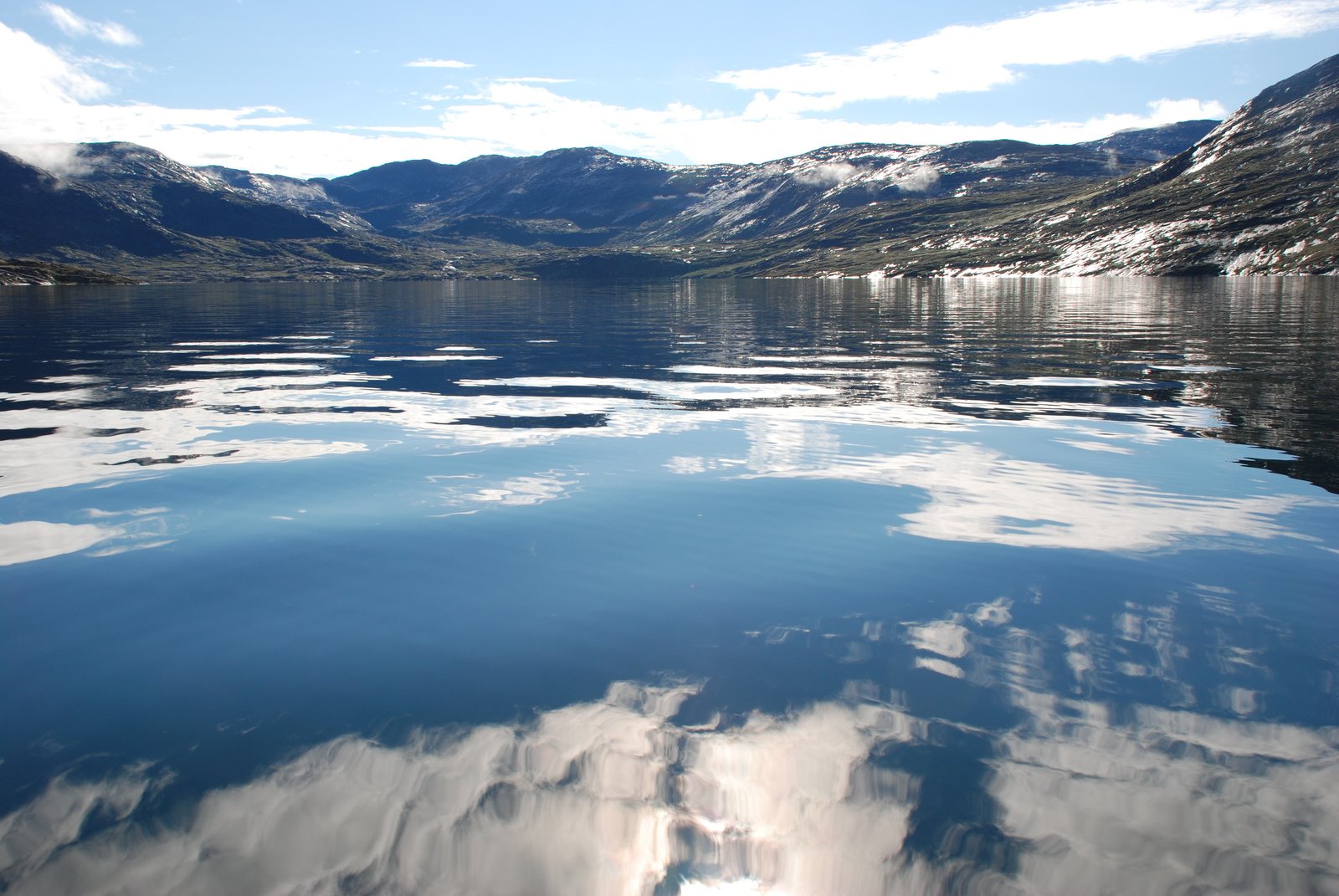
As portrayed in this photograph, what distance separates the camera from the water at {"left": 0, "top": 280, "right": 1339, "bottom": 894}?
5367 mm

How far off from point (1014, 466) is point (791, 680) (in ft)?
33.5

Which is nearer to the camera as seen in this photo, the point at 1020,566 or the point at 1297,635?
the point at 1297,635

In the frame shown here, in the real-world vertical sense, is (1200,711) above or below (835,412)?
below

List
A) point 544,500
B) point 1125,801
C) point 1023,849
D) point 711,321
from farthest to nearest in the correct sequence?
point 711,321, point 544,500, point 1125,801, point 1023,849

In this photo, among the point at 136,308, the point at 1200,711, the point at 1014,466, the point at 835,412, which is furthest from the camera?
the point at 136,308

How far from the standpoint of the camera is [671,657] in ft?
26.3

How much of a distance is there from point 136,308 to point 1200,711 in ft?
366

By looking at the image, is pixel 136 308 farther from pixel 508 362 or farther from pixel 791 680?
pixel 791 680

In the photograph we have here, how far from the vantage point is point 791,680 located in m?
7.48

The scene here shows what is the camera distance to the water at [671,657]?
17.6 feet

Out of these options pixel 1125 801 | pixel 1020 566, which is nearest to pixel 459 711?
pixel 1125 801

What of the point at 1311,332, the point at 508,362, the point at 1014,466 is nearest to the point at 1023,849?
the point at 1014,466

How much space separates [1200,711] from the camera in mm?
6906

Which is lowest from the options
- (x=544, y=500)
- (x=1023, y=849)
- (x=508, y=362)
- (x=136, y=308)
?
(x=1023, y=849)
